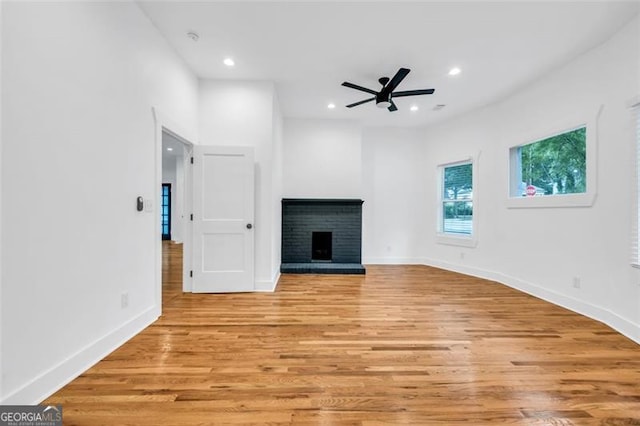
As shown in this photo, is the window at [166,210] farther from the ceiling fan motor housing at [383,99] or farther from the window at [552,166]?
the window at [552,166]

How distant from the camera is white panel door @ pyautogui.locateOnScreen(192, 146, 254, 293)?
3.67 metres

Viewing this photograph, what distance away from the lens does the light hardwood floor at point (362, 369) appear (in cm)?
155

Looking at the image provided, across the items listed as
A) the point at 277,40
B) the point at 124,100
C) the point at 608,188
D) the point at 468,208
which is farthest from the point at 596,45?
the point at 124,100

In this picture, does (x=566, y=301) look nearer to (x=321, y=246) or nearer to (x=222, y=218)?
(x=321, y=246)

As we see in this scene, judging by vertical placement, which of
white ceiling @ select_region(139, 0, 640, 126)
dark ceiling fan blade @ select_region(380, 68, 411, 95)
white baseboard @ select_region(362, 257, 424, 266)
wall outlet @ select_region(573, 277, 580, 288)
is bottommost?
white baseboard @ select_region(362, 257, 424, 266)

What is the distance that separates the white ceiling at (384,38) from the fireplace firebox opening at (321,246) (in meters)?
2.64

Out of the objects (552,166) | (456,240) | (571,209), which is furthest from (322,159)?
(571,209)

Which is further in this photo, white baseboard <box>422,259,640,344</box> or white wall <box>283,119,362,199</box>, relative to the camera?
white wall <box>283,119,362,199</box>

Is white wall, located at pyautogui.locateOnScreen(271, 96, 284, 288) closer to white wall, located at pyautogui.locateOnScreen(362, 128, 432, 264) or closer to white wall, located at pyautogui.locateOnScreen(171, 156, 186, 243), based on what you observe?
white wall, located at pyautogui.locateOnScreen(362, 128, 432, 264)

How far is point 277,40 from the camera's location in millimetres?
2912

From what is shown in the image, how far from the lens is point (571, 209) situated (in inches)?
129

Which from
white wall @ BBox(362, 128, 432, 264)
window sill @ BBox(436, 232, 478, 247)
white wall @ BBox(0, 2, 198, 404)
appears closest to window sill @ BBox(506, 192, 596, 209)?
window sill @ BBox(436, 232, 478, 247)

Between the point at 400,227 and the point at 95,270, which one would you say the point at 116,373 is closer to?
the point at 95,270

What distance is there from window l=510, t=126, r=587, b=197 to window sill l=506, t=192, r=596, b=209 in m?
0.10
